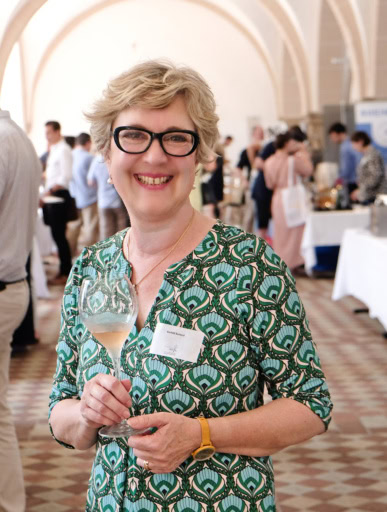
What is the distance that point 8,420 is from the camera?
11.1 feet

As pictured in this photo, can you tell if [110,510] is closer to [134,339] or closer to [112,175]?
[134,339]

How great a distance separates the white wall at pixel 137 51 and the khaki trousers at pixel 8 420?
71.5 feet

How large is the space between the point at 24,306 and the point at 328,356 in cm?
366

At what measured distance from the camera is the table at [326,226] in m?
9.97

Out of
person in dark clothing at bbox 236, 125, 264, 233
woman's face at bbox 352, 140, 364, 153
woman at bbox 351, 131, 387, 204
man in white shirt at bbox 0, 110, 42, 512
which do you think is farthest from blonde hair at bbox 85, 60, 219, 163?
person in dark clothing at bbox 236, 125, 264, 233

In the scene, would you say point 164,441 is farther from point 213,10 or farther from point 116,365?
point 213,10

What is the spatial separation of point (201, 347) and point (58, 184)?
8397 mm

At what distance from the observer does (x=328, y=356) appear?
6680 mm

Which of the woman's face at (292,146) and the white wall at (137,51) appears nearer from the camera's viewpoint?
the woman's face at (292,146)

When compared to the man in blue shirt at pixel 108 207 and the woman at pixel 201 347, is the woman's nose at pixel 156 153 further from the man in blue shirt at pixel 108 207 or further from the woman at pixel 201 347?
the man in blue shirt at pixel 108 207

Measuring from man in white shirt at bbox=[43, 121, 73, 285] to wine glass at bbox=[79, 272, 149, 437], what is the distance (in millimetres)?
8383

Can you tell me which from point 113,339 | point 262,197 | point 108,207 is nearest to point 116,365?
point 113,339

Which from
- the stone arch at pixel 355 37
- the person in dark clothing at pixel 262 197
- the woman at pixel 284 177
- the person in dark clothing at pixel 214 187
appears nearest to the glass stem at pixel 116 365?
the woman at pixel 284 177

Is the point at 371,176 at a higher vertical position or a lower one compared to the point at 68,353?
lower
